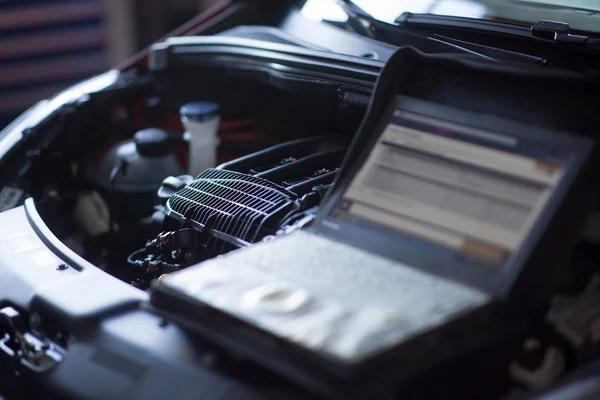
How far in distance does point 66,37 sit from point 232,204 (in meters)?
2.39

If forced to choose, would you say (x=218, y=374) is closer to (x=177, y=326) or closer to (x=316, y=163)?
(x=177, y=326)

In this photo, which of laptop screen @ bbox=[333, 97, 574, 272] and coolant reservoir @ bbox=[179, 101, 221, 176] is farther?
coolant reservoir @ bbox=[179, 101, 221, 176]

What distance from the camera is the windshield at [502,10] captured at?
116 cm

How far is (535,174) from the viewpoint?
2.66 ft

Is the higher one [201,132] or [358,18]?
[358,18]

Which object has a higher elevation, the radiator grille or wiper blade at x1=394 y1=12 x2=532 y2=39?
wiper blade at x1=394 y1=12 x2=532 y2=39

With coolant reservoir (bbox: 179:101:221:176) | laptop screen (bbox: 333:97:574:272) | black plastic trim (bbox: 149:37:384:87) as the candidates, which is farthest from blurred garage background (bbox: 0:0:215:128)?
laptop screen (bbox: 333:97:574:272)

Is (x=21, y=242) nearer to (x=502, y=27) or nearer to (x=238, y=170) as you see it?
(x=238, y=170)

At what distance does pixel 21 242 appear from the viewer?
1.10 meters

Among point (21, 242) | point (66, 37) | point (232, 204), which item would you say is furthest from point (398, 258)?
point (66, 37)

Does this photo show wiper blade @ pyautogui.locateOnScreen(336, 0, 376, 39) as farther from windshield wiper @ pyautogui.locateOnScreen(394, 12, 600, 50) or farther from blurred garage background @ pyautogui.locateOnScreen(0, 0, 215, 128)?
blurred garage background @ pyautogui.locateOnScreen(0, 0, 215, 128)

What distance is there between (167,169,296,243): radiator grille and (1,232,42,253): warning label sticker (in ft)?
0.67

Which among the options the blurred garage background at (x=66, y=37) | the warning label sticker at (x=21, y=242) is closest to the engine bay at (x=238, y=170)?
the warning label sticker at (x=21, y=242)

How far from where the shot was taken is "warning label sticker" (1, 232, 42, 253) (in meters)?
1.08
